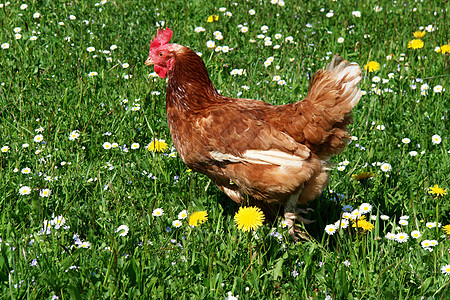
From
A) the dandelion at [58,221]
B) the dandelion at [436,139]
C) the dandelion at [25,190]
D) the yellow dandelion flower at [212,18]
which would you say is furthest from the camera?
the yellow dandelion flower at [212,18]

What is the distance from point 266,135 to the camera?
3.69 meters

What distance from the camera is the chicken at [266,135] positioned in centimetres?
357

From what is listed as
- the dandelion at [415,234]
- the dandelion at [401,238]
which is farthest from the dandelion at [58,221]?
the dandelion at [415,234]

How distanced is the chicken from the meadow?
0.94 feet

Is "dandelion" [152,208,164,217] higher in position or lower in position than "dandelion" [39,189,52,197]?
lower

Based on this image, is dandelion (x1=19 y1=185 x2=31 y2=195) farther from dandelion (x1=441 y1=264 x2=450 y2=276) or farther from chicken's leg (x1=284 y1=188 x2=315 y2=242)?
dandelion (x1=441 y1=264 x2=450 y2=276)

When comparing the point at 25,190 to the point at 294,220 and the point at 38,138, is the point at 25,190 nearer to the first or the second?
the point at 38,138

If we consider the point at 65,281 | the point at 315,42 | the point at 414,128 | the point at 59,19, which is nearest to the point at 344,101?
the point at 414,128

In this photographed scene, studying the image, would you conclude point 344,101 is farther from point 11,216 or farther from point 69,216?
point 11,216

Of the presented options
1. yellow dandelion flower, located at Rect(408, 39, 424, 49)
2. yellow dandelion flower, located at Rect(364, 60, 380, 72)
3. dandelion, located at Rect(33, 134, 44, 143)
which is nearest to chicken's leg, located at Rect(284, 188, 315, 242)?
A: dandelion, located at Rect(33, 134, 44, 143)

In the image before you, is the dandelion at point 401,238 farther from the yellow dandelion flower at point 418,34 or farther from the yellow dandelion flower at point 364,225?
the yellow dandelion flower at point 418,34

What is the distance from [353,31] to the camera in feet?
21.1

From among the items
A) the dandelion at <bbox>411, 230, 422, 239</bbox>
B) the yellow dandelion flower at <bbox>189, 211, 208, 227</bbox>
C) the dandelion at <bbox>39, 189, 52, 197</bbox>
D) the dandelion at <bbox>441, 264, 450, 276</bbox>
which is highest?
the dandelion at <bbox>39, 189, 52, 197</bbox>

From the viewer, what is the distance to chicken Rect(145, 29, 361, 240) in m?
3.57
